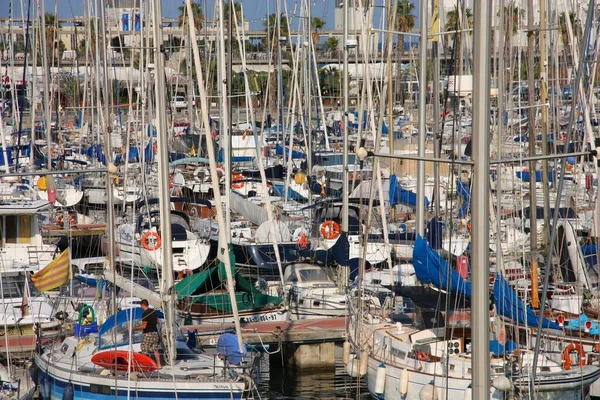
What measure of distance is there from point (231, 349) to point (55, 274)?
446cm

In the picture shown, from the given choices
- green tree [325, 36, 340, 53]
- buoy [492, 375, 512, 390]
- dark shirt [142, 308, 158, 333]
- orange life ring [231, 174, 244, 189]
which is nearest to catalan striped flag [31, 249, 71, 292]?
dark shirt [142, 308, 158, 333]

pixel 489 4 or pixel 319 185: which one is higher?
pixel 489 4

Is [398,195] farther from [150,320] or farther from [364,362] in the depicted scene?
[150,320]

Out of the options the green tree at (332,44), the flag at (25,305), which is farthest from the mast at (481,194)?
the green tree at (332,44)

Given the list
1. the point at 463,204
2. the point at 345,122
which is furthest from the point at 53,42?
the point at 345,122

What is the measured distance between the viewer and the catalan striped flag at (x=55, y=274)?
1992 centimetres

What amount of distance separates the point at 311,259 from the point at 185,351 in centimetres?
880

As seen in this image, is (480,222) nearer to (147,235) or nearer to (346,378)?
(346,378)

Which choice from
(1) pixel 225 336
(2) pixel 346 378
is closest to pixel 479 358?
(1) pixel 225 336

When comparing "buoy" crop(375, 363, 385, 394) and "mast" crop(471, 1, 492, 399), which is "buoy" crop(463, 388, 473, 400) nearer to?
"buoy" crop(375, 363, 385, 394)

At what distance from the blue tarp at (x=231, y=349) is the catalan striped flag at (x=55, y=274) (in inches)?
155

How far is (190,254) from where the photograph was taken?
27.4 meters

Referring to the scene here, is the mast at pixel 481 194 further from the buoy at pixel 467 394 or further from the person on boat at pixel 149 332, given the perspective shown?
the person on boat at pixel 149 332

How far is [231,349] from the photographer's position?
17.2 meters
